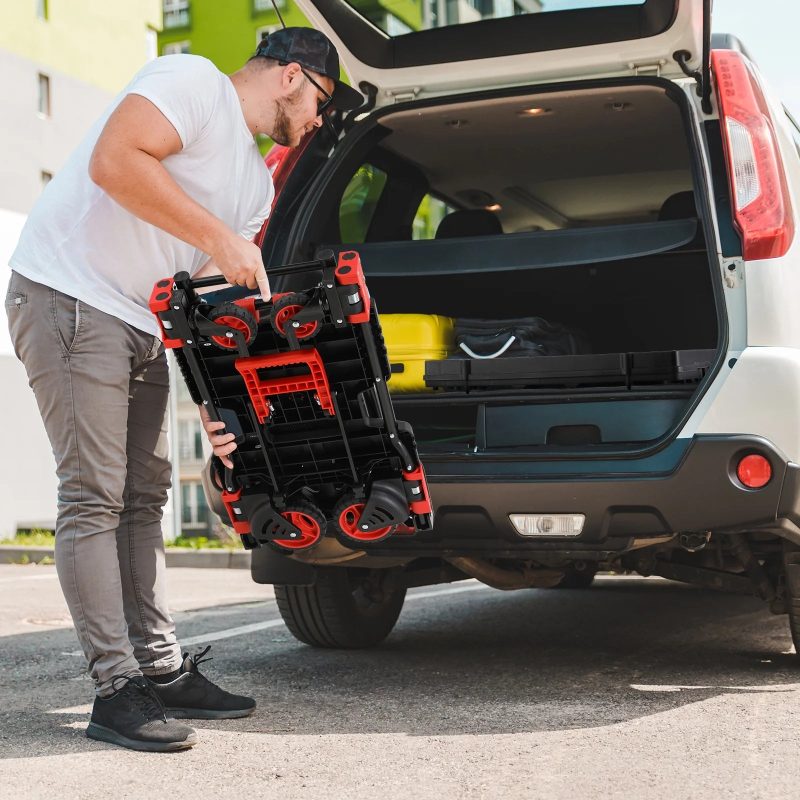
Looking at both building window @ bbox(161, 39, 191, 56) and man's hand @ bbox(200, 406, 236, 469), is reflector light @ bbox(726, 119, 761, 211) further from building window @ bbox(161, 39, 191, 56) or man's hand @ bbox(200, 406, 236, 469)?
building window @ bbox(161, 39, 191, 56)

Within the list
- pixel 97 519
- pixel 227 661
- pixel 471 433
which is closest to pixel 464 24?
pixel 471 433

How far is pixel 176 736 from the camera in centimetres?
284

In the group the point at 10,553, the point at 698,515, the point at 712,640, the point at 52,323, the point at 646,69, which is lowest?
the point at 10,553

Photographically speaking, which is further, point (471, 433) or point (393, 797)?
point (471, 433)

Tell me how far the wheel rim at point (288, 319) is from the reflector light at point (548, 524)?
827mm

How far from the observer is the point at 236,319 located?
2.89 meters

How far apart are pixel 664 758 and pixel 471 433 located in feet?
4.85

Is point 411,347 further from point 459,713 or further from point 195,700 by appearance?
point 195,700

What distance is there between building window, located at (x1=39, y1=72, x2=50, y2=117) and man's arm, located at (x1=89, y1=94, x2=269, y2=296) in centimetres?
2034

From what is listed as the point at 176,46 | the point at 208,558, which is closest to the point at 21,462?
the point at 208,558

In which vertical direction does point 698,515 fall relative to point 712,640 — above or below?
above

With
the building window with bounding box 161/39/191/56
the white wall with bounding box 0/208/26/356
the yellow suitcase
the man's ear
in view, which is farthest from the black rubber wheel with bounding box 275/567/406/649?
the building window with bounding box 161/39/191/56

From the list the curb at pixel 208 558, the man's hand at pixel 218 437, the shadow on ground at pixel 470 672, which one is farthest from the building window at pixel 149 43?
the man's hand at pixel 218 437

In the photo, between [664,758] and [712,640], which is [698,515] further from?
[712,640]
